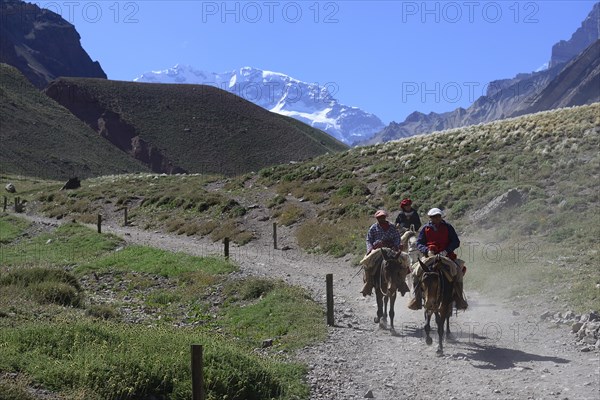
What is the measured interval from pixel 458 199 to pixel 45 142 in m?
103

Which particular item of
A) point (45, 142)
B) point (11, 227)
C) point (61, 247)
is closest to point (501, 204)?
→ point (61, 247)

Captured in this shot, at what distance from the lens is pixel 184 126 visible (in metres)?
150

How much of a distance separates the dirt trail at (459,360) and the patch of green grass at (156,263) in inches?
294

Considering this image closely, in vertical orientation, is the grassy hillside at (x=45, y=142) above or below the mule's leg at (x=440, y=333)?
above

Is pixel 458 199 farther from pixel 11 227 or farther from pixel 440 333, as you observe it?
pixel 11 227

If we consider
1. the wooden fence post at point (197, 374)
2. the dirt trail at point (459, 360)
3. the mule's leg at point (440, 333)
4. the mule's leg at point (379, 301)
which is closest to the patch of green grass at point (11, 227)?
the dirt trail at point (459, 360)

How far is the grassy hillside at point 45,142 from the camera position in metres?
108

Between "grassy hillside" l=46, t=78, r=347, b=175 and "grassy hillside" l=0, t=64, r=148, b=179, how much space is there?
9.34m

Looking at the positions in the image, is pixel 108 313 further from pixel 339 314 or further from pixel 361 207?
pixel 361 207

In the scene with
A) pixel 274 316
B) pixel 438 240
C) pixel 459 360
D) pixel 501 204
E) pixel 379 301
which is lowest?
Result: pixel 459 360

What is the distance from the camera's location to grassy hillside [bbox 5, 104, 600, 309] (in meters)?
19.9

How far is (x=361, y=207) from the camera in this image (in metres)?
34.2

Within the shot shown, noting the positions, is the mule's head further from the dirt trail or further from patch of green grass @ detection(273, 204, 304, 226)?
patch of green grass @ detection(273, 204, 304, 226)

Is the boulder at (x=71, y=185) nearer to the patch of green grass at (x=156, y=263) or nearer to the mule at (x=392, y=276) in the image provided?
the patch of green grass at (x=156, y=263)
